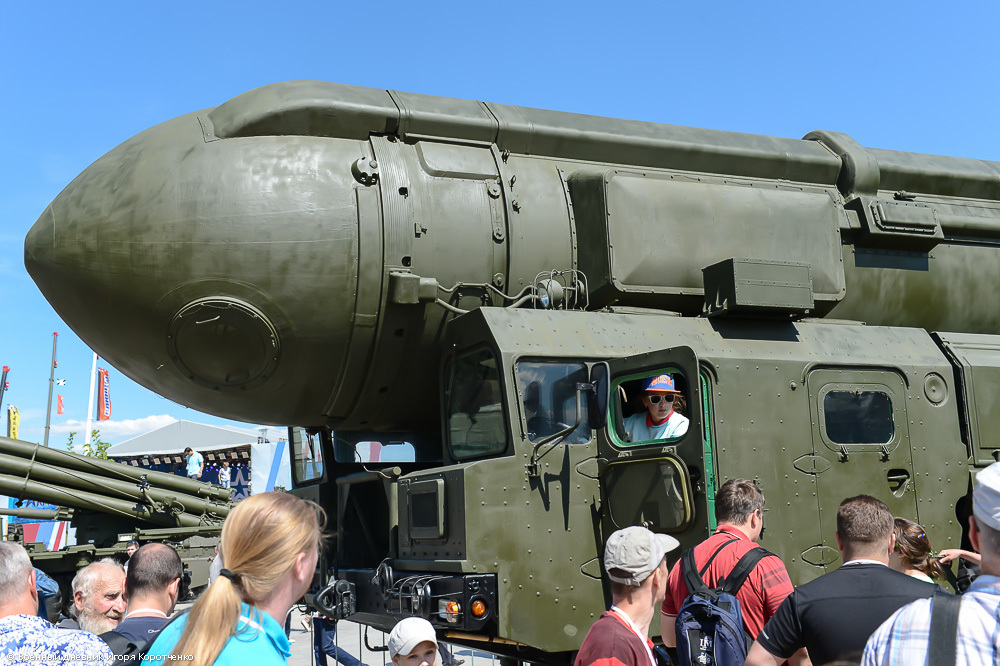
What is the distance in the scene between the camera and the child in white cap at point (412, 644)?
12.9 ft

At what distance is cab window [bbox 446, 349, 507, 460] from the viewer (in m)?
5.52

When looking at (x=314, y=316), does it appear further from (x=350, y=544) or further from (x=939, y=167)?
(x=939, y=167)

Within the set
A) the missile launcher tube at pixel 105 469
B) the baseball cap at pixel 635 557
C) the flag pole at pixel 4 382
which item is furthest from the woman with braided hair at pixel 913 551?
the flag pole at pixel 4 382

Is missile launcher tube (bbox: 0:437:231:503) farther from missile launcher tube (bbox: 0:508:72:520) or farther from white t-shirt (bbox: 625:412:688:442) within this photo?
white t-shirt (bbox: 625:412:688:442)

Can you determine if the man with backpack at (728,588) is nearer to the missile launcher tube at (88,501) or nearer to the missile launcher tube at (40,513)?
the missile launcher tube at (88,501)

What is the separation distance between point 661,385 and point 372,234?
84.9 inches

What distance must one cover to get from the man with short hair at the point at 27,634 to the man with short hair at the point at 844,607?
→ 7.06 ft

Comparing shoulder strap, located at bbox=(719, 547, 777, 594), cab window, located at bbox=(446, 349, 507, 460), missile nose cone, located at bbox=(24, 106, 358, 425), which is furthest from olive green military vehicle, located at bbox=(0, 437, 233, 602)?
shoulder strap, located at bbox=(719, 547, 777, 594)

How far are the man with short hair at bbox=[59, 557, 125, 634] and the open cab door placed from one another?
270cm

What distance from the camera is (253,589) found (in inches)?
78.0

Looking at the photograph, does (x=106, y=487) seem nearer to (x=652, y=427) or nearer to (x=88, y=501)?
(x=88, y=501)

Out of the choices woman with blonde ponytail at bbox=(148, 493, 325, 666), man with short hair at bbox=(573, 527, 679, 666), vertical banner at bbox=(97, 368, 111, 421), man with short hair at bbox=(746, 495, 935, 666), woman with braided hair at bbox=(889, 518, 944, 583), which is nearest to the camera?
woman with blonde ponytail at bbox=(148, 493, 325, 666)

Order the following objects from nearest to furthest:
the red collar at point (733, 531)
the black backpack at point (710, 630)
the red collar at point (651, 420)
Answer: the black backpack at point (710, 630)
the red collar at point (733, 531)
the red collar at point (651, 420)

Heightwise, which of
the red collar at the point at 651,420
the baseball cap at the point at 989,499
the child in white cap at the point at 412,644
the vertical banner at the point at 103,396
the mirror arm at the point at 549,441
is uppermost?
the vertical banner at the point at 103,396
